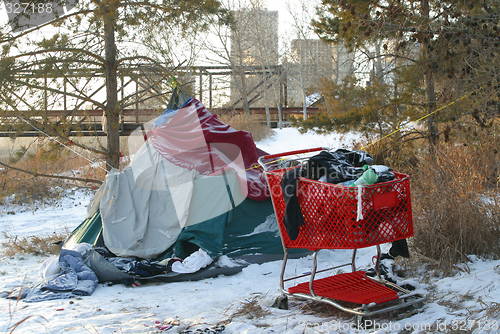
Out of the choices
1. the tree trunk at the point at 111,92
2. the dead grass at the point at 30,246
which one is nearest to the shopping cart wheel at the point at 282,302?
the dead grass at the point at 30,246

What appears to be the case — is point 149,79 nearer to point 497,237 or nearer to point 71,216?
point 71,216

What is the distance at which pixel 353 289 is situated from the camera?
124 inches

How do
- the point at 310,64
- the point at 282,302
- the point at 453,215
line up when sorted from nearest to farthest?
the point at 282,302
the point at 453,215
the point at 310,64

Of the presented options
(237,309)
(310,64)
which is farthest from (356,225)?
(310,64)

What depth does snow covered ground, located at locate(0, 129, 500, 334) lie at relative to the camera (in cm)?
267

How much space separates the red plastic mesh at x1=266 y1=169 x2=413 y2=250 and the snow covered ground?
53 cm

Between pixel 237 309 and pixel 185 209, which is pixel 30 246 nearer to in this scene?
pixel 185 209

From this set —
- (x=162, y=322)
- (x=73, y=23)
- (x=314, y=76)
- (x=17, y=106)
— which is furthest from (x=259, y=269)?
(x=314, y=76)

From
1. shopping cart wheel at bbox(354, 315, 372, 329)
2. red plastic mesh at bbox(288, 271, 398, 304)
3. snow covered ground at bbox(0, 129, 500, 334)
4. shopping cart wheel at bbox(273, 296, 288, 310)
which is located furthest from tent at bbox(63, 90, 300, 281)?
shopping cart wheel at bbox(354, 315, 372, 329)

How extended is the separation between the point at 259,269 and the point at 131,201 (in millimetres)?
1667

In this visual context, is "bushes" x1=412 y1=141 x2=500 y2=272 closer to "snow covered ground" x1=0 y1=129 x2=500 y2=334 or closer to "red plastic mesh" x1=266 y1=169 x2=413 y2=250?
"snow covered ground" x1=0 y1=129 x2=500 y2=334

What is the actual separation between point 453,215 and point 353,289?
1317 mm

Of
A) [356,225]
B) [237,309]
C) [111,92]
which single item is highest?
[111,92]

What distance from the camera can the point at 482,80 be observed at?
488 cm
